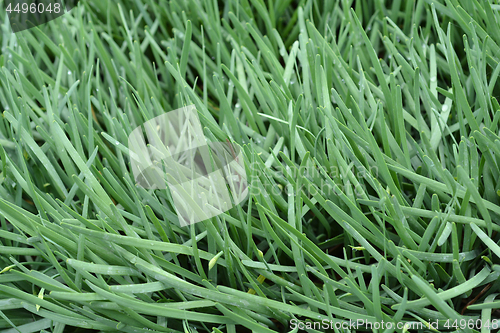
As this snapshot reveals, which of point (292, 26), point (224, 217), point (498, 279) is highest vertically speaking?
point (292, 26)

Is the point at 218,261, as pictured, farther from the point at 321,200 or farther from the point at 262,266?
the point at 321,200

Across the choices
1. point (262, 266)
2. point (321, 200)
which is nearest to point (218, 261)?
point (262, 266)

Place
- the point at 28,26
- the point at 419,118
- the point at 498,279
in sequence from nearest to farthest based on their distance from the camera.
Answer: the point at 498,279 < the point at 419,118 < the point at 28,26

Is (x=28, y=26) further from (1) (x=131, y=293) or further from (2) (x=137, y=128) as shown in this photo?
(1) (x=131, y=293)

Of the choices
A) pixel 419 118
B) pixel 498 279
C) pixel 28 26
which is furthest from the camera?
pixel 28 26

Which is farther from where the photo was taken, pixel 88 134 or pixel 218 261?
pixel 88 134

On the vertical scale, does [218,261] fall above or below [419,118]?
below
